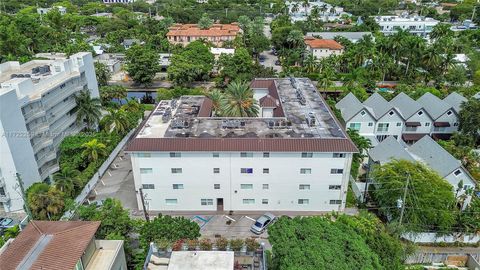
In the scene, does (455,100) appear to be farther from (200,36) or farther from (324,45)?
(200,36)

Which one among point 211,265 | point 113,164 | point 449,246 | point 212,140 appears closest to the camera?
point 211,265

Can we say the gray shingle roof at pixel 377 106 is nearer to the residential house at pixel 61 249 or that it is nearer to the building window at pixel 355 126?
the building window at pixel 355 126

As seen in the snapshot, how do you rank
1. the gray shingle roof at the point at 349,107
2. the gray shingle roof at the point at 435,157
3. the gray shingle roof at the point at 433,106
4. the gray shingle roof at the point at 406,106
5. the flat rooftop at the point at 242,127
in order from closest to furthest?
the flat rooftop at the point at 242,127 < the gray shingle roof at the point at 435,157 < the gray shingle roof at the point at 349,107 < the gray shingle roof at the point at 406,106 < the gray shingle roof at the point at 433,106

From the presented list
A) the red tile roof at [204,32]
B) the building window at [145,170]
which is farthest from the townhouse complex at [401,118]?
the red tile roof at [204,32]

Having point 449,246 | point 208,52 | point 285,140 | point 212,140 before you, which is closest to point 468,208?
point 449,246

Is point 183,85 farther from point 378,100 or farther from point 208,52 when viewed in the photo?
point 378,100

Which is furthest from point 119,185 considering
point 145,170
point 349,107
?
point 349,107
